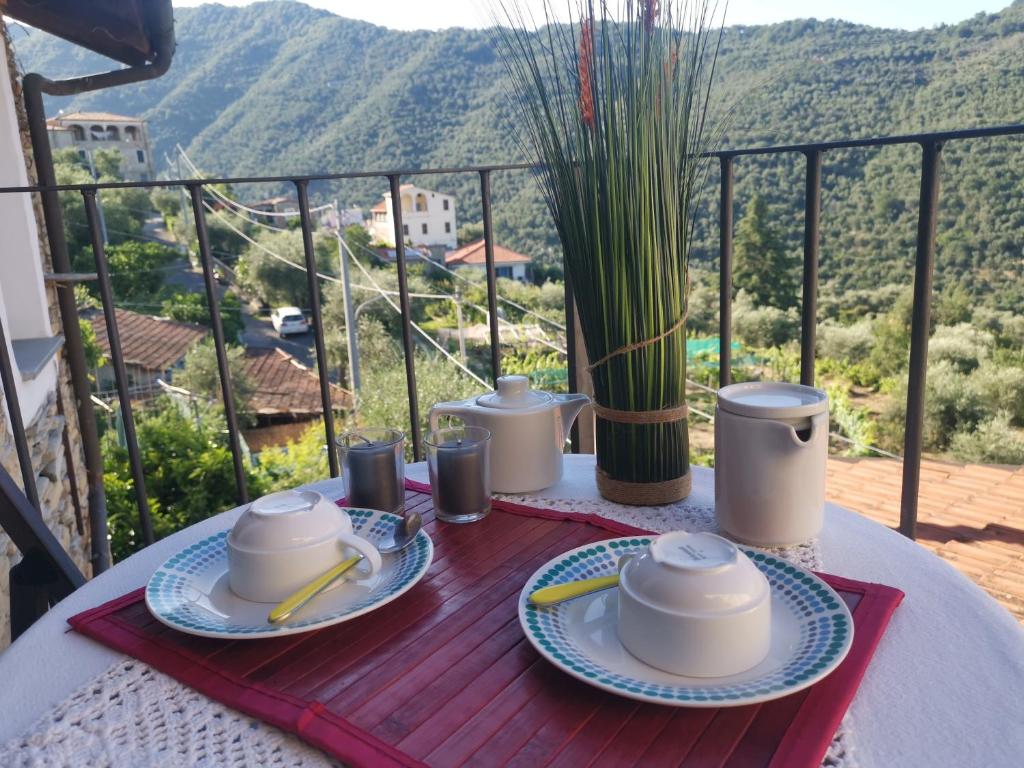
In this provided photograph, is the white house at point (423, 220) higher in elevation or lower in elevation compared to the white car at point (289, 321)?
higher

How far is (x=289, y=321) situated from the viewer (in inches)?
939

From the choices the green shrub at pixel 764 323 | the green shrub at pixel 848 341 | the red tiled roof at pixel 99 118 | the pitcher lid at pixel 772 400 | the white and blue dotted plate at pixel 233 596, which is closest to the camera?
the white and blue dotted plate at pixel 233 596

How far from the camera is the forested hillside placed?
6094mm

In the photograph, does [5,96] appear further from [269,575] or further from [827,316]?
[827,316]

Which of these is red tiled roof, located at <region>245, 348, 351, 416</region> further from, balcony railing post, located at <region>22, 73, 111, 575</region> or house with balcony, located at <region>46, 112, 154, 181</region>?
balcony railing post, located at <region>22, 73, 111, 575</region>

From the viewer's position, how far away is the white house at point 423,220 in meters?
22.9

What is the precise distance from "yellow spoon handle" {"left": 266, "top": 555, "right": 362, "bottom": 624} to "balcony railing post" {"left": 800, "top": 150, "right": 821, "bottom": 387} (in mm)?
935

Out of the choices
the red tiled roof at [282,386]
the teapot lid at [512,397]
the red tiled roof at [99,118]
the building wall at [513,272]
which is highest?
the red tiled roof at [99,118]

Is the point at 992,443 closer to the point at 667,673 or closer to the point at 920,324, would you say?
the point at 920,324

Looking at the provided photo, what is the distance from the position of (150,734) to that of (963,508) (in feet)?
22.8

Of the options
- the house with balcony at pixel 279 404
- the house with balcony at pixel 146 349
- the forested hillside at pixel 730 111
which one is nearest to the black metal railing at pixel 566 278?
the forested hillside at pixel 730 111

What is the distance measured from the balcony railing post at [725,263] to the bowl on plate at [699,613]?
910mm

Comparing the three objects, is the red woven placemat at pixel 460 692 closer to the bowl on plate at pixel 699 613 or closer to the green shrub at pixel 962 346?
the bowl on plate at pixel 699 613

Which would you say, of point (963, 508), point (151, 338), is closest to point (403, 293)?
point (963, 508)
